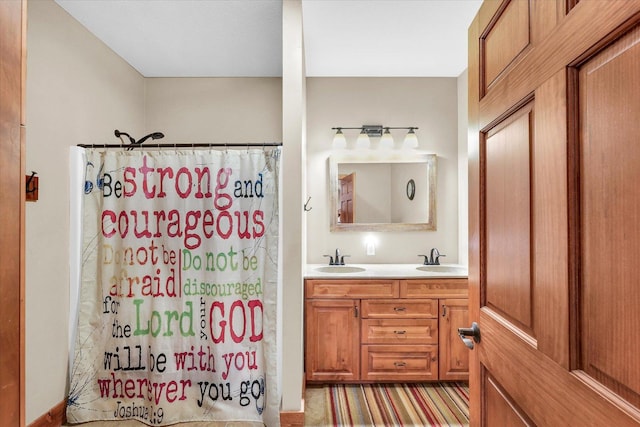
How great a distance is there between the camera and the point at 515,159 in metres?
0.82

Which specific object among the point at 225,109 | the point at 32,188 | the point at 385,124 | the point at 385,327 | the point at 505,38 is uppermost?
the point at 225,109

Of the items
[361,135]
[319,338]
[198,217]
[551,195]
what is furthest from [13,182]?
[361,135]

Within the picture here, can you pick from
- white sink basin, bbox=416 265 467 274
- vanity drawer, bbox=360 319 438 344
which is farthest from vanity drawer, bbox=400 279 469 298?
white sink basin, bbox=416 265 467 274

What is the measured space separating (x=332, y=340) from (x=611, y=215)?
2277mm

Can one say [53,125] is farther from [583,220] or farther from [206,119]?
[583,220]

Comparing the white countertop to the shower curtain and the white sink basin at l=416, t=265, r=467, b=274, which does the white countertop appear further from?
the shower curtain

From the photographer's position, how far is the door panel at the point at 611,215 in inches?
19.3

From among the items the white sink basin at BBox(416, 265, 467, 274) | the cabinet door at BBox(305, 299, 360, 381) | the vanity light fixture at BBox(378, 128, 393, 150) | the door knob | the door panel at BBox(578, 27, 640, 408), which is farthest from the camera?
the vanity light fixture at BBox(378, 128, 393, 150)

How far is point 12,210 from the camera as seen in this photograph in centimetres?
76

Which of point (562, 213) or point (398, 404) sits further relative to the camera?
point (398, 404)

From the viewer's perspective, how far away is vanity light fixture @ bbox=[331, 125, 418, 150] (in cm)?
317

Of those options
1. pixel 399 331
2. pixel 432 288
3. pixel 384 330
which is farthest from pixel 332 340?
pixel 432 288

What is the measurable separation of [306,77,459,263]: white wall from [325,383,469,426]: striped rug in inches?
43.5

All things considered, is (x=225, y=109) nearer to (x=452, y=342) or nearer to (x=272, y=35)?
(x=272, y=35)
